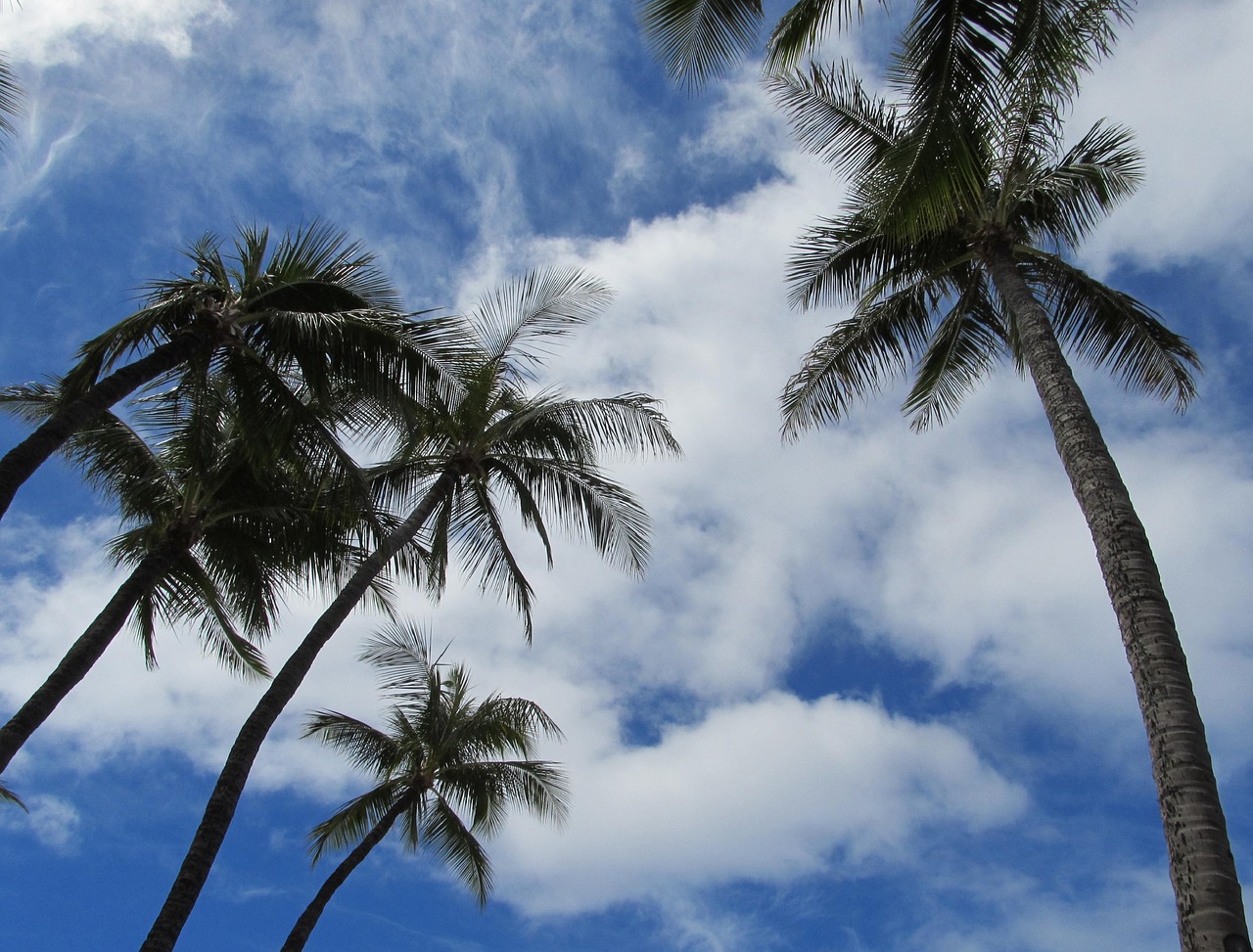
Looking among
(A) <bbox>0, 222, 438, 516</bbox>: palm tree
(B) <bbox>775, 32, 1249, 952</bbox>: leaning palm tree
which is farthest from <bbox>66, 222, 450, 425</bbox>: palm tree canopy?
(B) <bbox>775, 32, 1249, 952</bbox>: leaning palm tree

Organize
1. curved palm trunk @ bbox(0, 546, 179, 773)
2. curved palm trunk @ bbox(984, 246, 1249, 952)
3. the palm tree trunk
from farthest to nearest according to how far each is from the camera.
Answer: the palm tree trunk, curved palm trunk @ bbox(0, 546, 179, 773), curved palm trunk @ bbox(984, 246, 1249, 952)

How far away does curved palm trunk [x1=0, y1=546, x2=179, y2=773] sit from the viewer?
Answer: 9.82m

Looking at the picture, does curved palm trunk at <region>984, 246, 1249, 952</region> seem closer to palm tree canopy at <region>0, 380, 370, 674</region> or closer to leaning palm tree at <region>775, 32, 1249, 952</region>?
leaning palm tree at <region>775, 32, 1249, 952</region>

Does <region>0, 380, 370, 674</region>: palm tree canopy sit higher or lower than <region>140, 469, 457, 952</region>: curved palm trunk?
higher

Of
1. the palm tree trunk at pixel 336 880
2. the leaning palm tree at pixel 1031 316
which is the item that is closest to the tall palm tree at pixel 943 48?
the leaning palm tree at pixel 1031 316

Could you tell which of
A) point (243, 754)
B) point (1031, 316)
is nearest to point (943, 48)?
point (1031, 316)

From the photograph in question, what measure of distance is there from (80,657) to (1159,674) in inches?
412

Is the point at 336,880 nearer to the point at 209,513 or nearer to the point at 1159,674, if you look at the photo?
the point at 209,513

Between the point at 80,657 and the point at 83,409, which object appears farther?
the point at 80,657

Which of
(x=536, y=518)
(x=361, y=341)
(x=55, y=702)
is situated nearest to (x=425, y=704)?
(x=536, y=518)

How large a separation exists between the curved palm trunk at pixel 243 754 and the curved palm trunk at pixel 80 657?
1987mm

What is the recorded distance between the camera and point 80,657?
36.0 ft

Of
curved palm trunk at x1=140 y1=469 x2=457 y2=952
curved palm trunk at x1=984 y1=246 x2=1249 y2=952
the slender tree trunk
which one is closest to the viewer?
curved palm trunk at x1=984 y1=246 x2=1249 y2=952

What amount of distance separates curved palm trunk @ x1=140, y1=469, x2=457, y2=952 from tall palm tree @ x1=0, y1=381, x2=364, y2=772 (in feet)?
2.62
